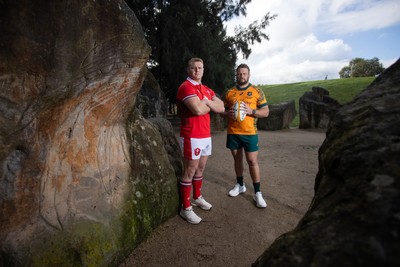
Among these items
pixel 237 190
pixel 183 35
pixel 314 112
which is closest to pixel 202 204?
pixel 237 190

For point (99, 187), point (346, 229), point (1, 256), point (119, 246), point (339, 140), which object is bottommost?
point (119, 246)

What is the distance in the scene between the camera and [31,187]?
184 cm

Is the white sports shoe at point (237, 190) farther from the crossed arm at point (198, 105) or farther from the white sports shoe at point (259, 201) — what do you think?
the crossed arm at point (198, 105)

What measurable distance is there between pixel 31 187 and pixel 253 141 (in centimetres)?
253

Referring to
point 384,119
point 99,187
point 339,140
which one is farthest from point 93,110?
point 384,119

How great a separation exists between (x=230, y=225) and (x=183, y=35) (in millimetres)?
8746

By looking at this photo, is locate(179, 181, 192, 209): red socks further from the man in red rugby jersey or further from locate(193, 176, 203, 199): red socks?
locate(193, 176, 203, 199): red socks

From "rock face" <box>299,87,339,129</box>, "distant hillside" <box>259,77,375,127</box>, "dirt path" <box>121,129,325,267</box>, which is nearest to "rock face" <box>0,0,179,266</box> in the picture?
"dirt path" <box>121,129,325,267</box>

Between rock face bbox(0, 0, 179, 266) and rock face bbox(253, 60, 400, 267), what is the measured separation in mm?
1676

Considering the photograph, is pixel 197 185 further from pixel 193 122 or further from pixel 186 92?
pixel 186 92

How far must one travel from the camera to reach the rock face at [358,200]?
63cm

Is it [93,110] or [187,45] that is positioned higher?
[187,45]

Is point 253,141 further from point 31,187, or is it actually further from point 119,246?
point 31,187

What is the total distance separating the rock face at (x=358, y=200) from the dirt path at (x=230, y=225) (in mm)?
1723
